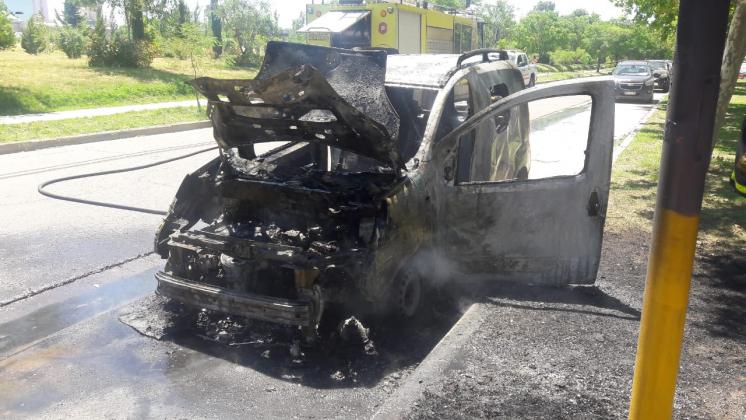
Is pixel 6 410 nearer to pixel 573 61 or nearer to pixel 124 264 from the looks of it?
pixel 124 264

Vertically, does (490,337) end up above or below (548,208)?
below

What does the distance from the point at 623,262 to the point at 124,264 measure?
4.77m

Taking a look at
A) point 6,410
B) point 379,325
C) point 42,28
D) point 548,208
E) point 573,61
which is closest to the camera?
point 6,410

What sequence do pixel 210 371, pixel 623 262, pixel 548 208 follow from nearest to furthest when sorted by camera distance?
pixel 210 371 → pixel 548 208 → pixel 623 262

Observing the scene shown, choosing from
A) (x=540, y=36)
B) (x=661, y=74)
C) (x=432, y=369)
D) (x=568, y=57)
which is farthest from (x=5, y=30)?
(x=568, y=57)

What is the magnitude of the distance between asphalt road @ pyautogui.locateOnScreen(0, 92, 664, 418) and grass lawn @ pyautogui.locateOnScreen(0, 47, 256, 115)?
12.4 m

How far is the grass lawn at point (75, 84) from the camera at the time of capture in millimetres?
17797

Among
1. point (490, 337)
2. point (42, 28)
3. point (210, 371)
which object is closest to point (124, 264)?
point (210, 371)

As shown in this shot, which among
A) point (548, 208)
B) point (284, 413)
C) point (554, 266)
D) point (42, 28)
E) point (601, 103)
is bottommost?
point (284, 413)

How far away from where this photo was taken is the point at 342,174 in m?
4.81

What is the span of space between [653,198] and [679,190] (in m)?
7.17

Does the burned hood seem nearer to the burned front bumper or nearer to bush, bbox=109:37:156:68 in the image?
the burned front bumper

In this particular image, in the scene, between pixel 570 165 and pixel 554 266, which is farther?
pixel 570 165

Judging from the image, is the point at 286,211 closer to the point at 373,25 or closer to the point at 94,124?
the point at 94,124
